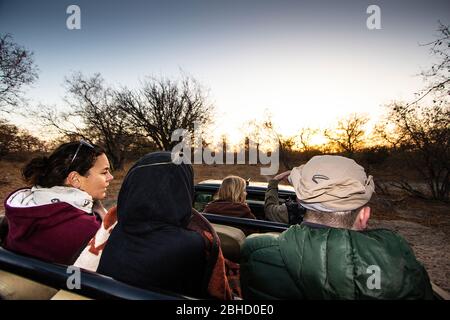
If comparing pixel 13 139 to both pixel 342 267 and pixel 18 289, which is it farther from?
pixel 342 267

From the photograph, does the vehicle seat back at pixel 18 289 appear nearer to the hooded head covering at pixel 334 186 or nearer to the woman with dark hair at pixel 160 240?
the woman with dark hair at pixel 160 240

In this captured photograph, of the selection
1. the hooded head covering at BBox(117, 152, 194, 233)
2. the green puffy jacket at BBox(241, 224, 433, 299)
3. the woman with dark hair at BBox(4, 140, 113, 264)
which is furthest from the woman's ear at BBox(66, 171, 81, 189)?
the green puffy jacket at BBox(241, 224, 433, 299)

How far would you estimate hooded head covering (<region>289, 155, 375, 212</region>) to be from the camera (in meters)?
1.30

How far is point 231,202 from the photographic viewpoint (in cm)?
299

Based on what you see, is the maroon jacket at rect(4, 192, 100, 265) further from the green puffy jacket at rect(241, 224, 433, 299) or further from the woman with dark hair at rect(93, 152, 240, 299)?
the green puffy jacket at rect(241, 224, 433, 299)

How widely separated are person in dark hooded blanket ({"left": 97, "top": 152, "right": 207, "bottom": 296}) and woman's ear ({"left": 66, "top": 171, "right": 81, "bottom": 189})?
928 mm

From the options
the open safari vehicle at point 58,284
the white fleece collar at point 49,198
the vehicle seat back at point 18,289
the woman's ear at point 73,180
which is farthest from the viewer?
the woman's ear at point 73,180

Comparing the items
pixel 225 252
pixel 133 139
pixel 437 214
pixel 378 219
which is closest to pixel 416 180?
pixel 437 214

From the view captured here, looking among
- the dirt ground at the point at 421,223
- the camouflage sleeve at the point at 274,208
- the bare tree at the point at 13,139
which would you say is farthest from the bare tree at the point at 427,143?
the bare tree at the point at 13,139

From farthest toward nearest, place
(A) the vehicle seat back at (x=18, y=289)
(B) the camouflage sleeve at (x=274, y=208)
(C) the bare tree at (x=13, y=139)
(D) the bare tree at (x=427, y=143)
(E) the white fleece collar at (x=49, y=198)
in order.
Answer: (C) the bare tree at (x=13, y=139) < (D) the bare tree at (x=427, y=143) < (B) the camouflage sleeve at (x=274, y=208) < (E) the white fleece collar at (x=49, y=198) < (A) the vehicle seat back at (x=18, y=289)

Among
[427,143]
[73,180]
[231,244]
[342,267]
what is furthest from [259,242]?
[427,143]

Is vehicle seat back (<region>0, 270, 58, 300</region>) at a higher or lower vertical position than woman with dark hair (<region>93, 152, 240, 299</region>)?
lower

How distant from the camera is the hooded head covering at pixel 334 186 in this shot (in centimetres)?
130

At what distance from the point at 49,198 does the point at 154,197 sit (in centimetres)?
86
